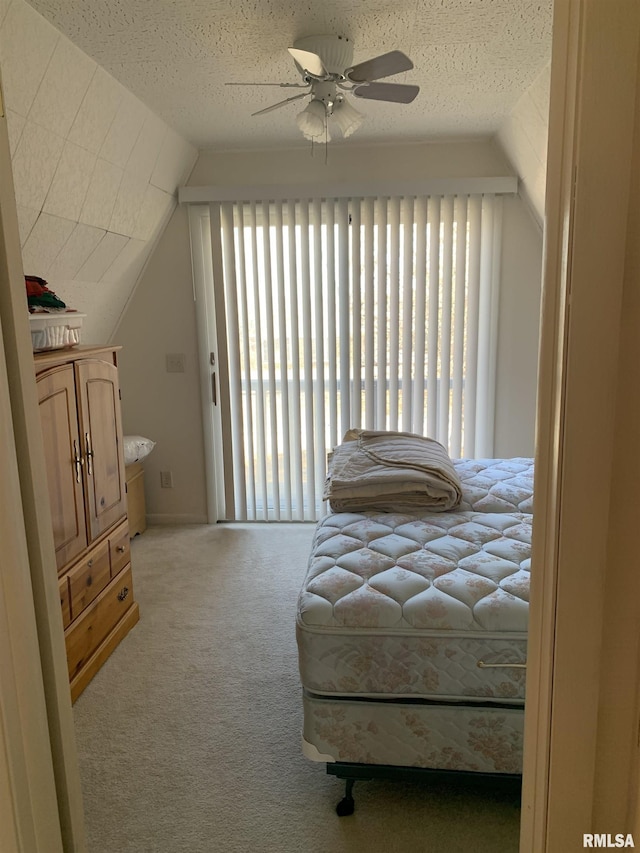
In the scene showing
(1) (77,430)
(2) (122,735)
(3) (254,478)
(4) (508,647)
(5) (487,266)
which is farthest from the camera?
(3) (254,478)

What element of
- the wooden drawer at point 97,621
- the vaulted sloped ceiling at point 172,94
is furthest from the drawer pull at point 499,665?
the vaulted sloped ceiling at point 172,94

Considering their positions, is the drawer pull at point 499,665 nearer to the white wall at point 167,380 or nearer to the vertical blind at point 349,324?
the vertical blind at point 349,324

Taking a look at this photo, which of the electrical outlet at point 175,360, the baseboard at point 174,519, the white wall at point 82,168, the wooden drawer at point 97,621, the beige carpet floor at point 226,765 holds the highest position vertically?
the white wall at point 82,168

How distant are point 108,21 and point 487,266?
2614mm

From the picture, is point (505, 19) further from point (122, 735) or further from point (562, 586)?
point (122, 735)

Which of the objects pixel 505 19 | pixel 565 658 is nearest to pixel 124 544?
pixel 565 658

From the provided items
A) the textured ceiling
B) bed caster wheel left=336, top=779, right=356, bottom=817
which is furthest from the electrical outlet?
bed caster wheel left=336, top=779, right=356, bottom=817

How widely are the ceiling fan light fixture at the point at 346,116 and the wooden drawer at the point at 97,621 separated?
2.29 meters

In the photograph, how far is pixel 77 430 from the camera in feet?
8.02

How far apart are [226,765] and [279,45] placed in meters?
2.65

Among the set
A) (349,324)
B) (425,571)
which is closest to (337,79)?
(349,324)

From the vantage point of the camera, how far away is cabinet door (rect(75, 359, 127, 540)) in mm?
2512

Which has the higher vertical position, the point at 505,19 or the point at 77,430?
the point at 505,19

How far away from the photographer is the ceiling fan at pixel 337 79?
6.97ft
